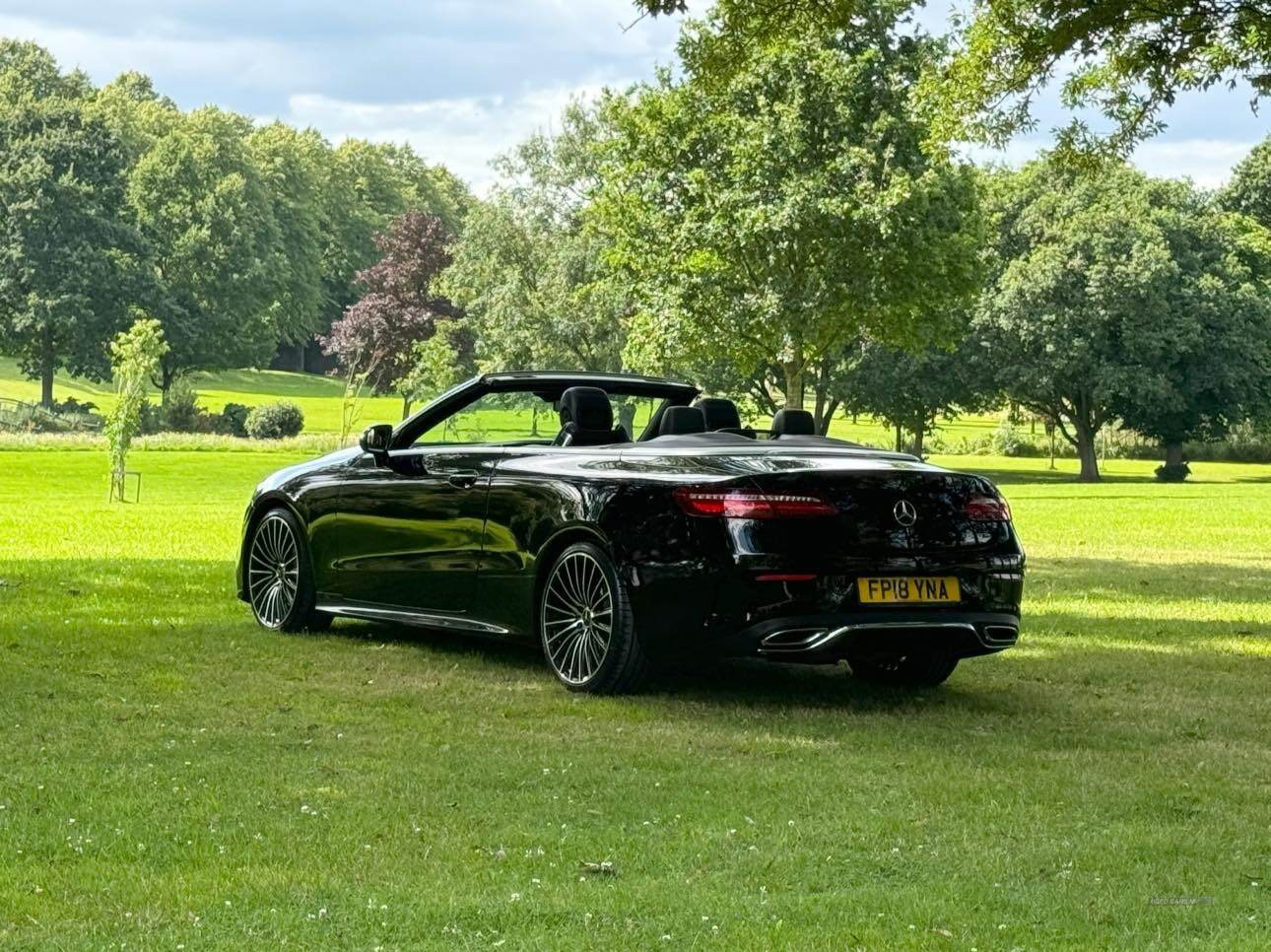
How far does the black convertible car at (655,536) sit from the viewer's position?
862cm

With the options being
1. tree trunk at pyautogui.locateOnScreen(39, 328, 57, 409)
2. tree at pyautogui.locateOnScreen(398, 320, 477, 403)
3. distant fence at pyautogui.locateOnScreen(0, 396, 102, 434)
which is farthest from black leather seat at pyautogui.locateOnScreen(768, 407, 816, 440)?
tree trunk at pyautogui.locateOnScreen(39, 328, 57, 409)

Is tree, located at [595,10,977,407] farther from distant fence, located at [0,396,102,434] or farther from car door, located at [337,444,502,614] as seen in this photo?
distant fence, located at [0,396,102,434]

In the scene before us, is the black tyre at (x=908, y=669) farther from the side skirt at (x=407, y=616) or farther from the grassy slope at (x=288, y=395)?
the grassy slope at (x=288, y=395)

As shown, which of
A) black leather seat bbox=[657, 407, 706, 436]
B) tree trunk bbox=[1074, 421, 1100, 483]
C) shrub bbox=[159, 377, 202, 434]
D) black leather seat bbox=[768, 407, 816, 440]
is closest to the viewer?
black leather seat bbox=[657, 407, 706, 436]

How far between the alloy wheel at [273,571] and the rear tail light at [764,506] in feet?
12.7

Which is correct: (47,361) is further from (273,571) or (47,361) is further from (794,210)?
(273,571)

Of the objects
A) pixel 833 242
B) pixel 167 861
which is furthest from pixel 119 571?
pixel 833 242

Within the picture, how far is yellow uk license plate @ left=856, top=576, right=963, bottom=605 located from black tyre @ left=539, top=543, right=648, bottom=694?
1152mm

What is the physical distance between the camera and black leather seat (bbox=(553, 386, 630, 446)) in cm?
1009

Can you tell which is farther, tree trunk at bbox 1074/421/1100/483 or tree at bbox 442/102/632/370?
tree at bbox 442/102/632/370

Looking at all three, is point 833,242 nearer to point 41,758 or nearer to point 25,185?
point 41,758

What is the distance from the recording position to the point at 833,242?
3888 cm

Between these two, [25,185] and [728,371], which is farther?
[25,185]

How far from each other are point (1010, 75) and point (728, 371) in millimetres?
40422
